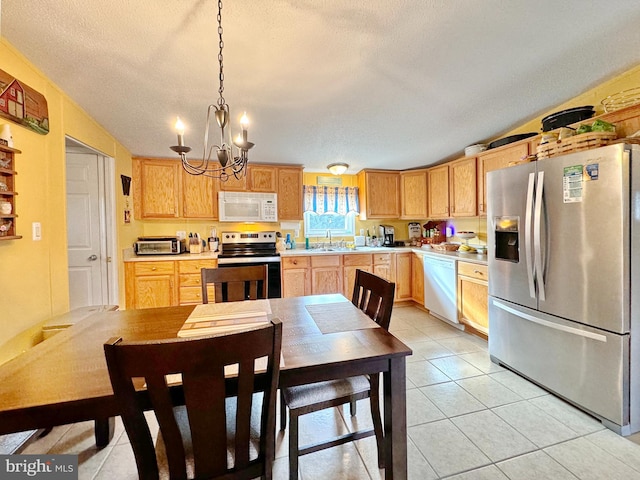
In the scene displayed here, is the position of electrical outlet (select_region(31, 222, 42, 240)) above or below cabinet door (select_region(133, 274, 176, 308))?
above

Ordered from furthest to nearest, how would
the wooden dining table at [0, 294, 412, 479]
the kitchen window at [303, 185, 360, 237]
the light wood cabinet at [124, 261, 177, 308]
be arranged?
the kitchen window at [303, 185, 360, 237]
the light wood cabinet at [124, 261, 177, 308]
the wooden dining table at [0, 294, 412, 479]

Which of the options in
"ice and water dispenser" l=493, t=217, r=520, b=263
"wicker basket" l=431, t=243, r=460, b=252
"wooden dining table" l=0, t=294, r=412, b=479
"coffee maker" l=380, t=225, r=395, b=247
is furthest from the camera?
"coffee maker" l=380, t=225, r=395, b=247

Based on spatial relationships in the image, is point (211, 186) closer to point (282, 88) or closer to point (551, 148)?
point (282, 88)

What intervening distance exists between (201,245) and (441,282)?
10.6 ft

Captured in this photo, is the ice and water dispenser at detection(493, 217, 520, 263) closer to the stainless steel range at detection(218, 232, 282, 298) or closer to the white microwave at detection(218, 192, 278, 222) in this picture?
the stainless steel range at detection(218, 232, 282, 298)

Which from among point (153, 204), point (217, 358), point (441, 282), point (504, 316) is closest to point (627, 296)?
point (504, 316)

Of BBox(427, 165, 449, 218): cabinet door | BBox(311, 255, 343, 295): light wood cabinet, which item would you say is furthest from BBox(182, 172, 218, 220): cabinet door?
BBox(427, 165, 449, 218): cabinet door

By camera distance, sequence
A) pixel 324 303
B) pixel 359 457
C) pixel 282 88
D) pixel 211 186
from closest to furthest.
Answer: pixel 359 457, pixel 324 303, pixel 282 88, pixel 211 186

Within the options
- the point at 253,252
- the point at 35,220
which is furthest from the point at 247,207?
the point at 35,220

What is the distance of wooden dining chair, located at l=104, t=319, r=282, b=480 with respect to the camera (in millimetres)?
755

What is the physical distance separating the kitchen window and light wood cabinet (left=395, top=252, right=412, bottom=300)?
A: 3.10 feet

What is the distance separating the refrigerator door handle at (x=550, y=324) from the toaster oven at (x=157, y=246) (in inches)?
146

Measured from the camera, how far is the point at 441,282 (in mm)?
3512

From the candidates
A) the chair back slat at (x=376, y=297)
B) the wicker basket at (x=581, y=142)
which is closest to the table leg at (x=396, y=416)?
the chair back slat at (x=376, y=297)
